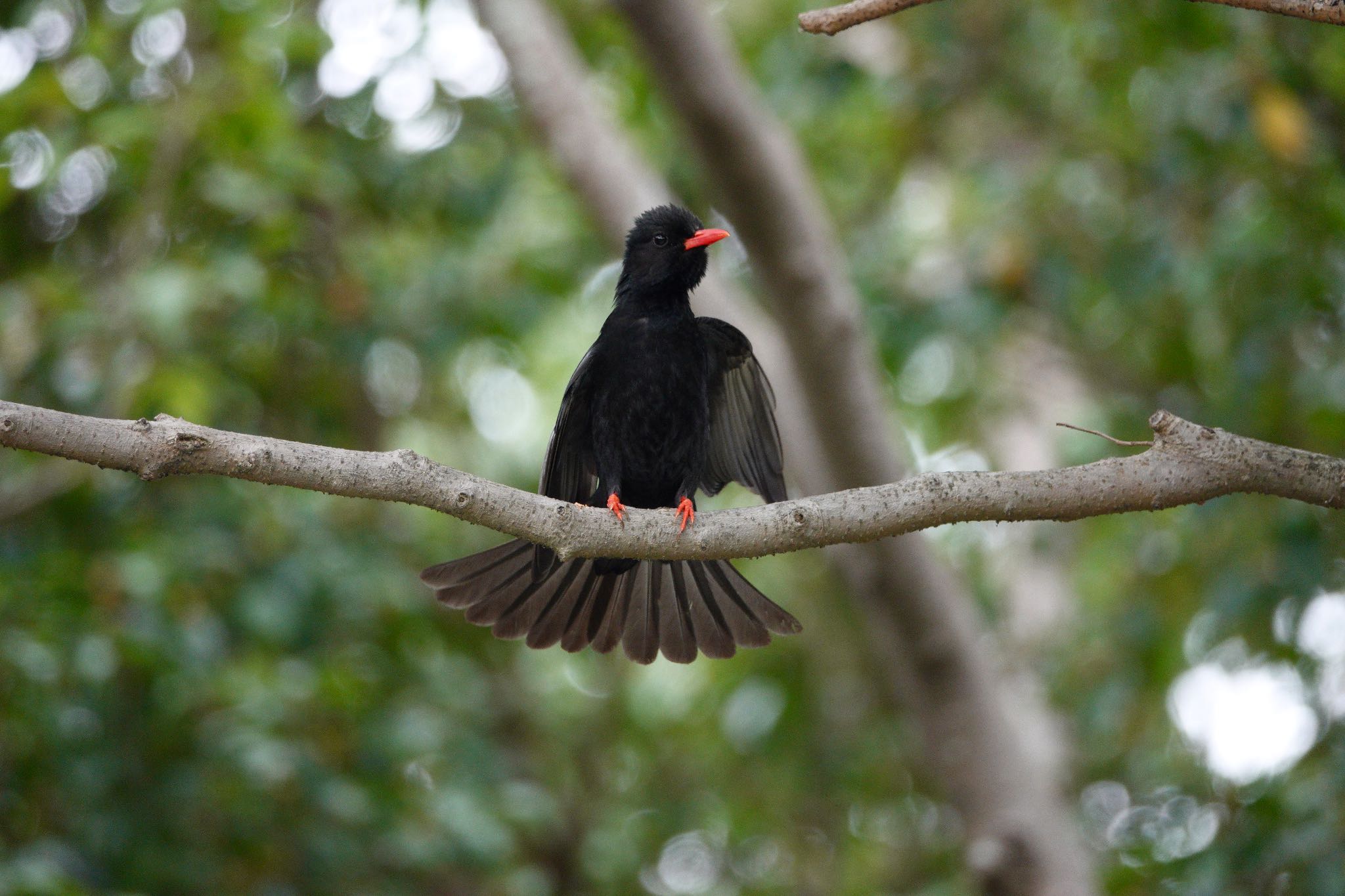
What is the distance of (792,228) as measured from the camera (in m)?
4.43

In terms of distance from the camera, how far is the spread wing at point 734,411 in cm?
400

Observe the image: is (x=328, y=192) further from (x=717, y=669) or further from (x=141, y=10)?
(x=717, y=669)

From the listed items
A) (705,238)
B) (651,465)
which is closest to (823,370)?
(705,238)

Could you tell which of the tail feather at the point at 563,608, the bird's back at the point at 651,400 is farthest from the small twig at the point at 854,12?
the tail feather at the point at 563,608

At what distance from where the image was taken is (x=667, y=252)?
13.6 ft

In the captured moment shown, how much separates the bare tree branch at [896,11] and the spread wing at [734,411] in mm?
1695

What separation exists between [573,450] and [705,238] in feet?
2.66

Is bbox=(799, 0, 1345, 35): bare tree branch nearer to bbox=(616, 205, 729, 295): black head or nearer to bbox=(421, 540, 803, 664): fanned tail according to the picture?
bbox=(421, 540, 803, 664): fanned tail

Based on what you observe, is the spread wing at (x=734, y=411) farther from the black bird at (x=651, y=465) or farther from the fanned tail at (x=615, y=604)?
the fanned tail at (x=615, y=604)

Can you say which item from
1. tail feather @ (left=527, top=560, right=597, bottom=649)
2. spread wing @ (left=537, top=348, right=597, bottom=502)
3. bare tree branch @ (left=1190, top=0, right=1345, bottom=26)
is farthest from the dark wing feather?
bare tree branch @ (left=1190, top=0, right=1345, bottom=26)

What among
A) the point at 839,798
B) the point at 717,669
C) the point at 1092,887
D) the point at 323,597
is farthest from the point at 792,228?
the point at 839,798

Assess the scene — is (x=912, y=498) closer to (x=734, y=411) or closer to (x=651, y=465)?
(x=651, y=465)

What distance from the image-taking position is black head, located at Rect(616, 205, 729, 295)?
4137 millimetres

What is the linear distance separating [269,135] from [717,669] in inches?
159
